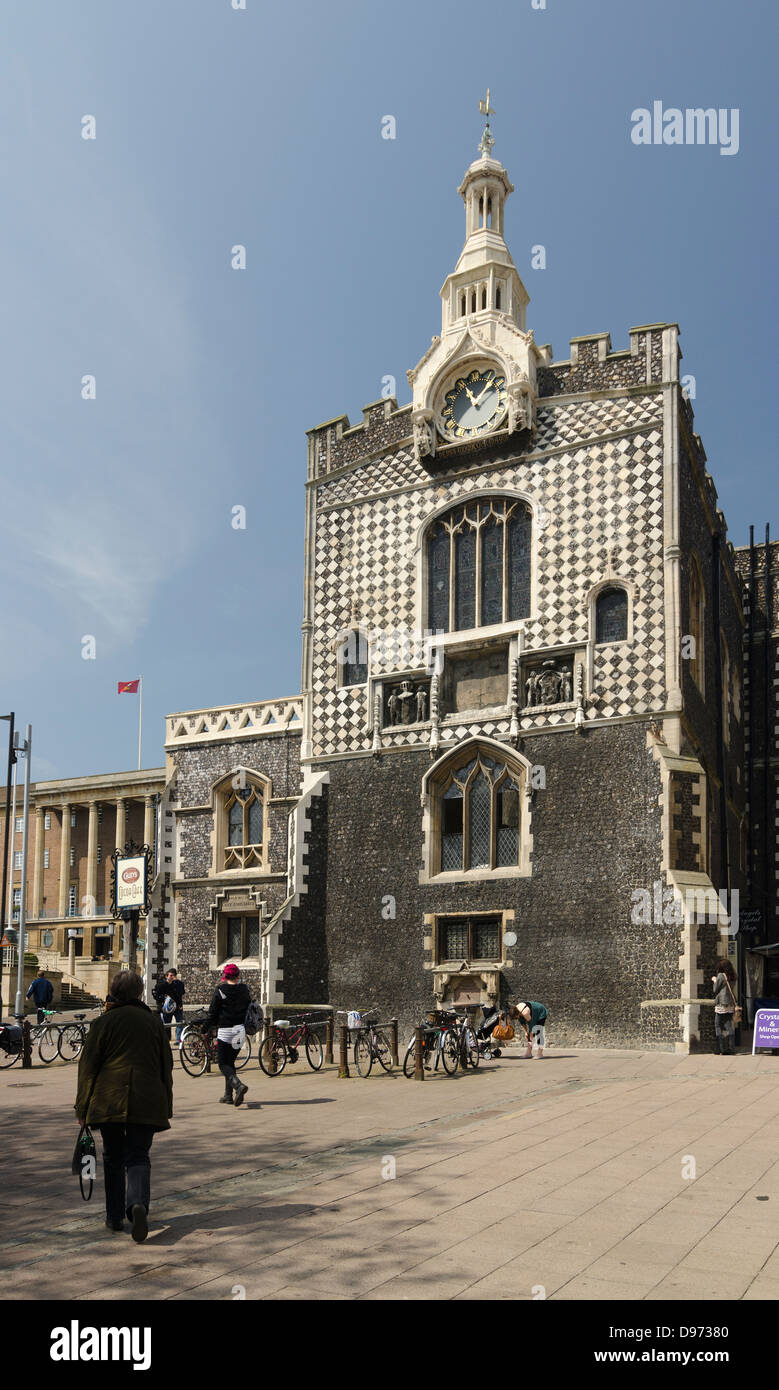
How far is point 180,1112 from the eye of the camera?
48.2ft

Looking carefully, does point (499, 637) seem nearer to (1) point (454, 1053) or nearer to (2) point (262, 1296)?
(1) point (454, 1053)

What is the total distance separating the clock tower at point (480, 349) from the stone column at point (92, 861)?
33.3 meters

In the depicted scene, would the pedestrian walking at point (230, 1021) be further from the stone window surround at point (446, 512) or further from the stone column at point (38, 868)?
the stone column at point (38, 868)

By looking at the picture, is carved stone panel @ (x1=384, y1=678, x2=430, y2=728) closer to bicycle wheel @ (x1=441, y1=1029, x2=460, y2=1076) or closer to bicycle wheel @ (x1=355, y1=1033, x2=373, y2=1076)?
bicycle wheel @ (x1=355, y1=1033, x2=373, y2=1076)

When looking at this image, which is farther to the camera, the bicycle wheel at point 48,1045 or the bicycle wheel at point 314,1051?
the bicycle wheel at point 48,1045

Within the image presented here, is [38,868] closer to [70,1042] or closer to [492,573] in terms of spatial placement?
[70,1042]

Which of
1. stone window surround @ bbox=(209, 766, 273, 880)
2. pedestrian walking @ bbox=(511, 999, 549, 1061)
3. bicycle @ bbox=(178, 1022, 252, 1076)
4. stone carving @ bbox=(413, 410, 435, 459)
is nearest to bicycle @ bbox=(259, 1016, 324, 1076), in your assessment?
bicycle @ bbox=(178, 1022, 252, 1076)

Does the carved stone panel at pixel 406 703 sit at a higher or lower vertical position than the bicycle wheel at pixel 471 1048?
higher

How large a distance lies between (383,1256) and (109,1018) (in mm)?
2421

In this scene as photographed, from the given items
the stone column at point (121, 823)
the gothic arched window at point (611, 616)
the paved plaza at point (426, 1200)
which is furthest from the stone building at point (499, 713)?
the stone column at point (121, 823)

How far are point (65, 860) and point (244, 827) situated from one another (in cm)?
2839

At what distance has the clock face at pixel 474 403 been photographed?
25953mm

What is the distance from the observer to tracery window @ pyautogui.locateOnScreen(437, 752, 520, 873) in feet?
78.5
